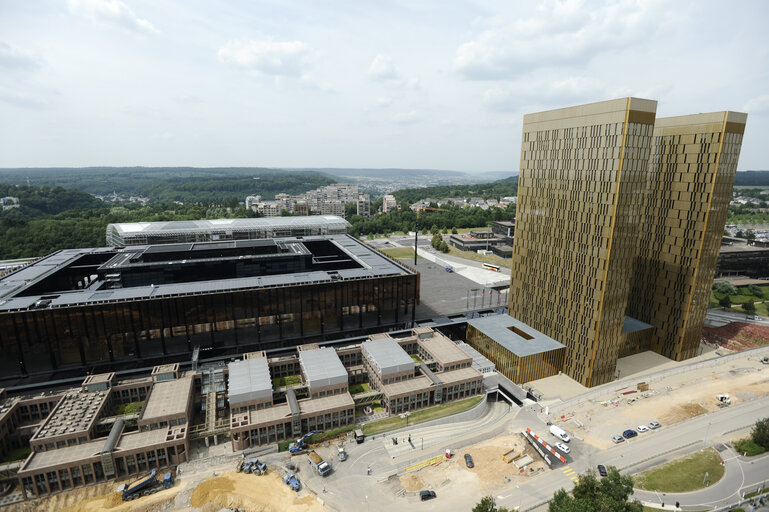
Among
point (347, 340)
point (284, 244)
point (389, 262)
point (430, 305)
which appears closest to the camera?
point (347, 340)

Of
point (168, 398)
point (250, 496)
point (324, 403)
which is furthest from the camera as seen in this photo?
point (324, 403)

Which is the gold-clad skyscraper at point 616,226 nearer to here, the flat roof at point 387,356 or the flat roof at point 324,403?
the flat roof at point 387,356

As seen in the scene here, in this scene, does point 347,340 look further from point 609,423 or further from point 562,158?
point 562,158

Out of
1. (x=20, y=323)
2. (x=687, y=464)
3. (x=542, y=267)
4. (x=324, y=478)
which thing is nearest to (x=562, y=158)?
(x=542, y=267)

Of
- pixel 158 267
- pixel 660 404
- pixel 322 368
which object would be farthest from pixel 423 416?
pixel 158 267

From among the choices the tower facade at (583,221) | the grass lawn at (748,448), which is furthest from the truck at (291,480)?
the grass lawn at (748,448)

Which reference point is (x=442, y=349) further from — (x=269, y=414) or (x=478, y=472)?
(x=269, y=414)

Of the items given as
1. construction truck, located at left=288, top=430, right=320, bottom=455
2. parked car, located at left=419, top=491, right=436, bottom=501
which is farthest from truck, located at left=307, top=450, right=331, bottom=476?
parked car, located at left=419, top=491, right=436, bottom=501
